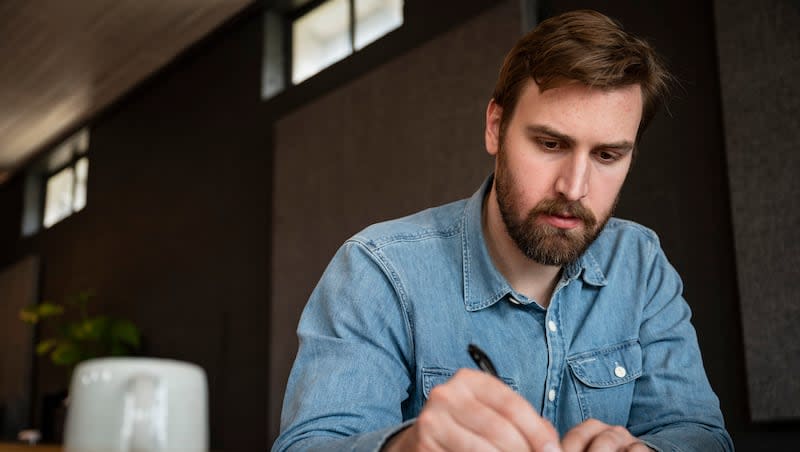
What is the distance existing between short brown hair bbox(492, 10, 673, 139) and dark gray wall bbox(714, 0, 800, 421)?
1123 mm

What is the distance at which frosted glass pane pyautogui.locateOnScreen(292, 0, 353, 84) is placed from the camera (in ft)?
16.0

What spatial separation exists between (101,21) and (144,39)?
37 cm

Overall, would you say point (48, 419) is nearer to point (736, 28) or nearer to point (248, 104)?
point (248, 104)

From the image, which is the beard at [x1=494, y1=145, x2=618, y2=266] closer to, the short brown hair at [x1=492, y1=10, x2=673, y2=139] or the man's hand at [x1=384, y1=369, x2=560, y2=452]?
the short brown hair at [x1=492, y1=10, x2=673, y2=139]

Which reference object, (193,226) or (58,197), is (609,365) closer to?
(193,226)

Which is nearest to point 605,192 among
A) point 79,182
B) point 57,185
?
point 79,182

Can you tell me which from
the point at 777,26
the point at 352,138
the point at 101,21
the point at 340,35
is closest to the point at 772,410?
the point at 777,26

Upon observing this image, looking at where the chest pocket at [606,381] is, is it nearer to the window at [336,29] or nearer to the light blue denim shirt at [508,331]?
the light blue denim shirt at [508,331]

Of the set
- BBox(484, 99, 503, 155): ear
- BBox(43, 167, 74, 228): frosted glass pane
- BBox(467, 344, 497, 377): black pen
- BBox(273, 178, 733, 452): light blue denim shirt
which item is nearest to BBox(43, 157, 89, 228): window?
BBox(43, 167, 74, 228): frosted glass pane

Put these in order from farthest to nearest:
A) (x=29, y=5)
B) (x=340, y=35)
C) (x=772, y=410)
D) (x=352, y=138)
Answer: (x=29, y=5) → (x=340, y=35) → (x=352, y=138) → (x=772, y=410)

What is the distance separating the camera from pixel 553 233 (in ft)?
4.24

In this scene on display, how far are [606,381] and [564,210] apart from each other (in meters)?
0.28

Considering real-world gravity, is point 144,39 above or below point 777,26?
above

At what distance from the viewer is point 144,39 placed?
19.1 ft
